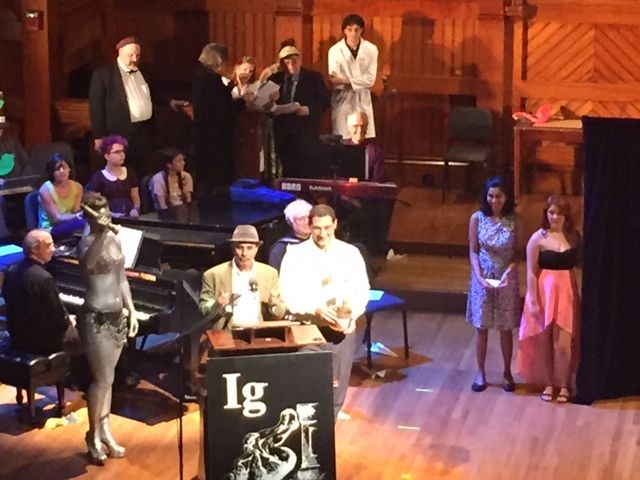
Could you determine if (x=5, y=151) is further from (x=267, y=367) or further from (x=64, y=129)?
(x=267, y=367)

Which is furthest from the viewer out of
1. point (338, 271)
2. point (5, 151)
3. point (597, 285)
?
point (5, 151)

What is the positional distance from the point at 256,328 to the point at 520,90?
19.9 feet

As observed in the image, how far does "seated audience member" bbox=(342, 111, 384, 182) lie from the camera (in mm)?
10484

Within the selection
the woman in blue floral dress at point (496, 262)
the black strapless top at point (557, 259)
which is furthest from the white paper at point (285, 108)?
the black strapless top at point (557, 259)

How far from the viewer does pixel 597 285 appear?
8672 millimetres

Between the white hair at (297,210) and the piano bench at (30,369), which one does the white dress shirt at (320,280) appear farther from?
the piano bench at (30,369)

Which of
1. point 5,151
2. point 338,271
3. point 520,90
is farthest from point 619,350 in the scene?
point 5,151

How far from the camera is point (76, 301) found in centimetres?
839

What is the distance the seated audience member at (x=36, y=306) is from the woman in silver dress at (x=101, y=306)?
0.35 m

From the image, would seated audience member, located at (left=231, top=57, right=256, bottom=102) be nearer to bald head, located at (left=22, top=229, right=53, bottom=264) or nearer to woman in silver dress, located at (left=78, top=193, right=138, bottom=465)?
bald head, located at (left=22, top=229, right=53, bottom=264)

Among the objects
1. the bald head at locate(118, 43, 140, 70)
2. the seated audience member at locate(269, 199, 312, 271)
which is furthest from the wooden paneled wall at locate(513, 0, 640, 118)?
the seated audience member at locate(269, 199, 312, 271)

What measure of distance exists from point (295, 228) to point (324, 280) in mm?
742

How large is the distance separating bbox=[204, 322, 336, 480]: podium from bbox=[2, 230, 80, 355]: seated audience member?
1.33 m

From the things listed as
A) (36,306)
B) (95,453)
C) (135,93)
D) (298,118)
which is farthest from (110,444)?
(298,118)
